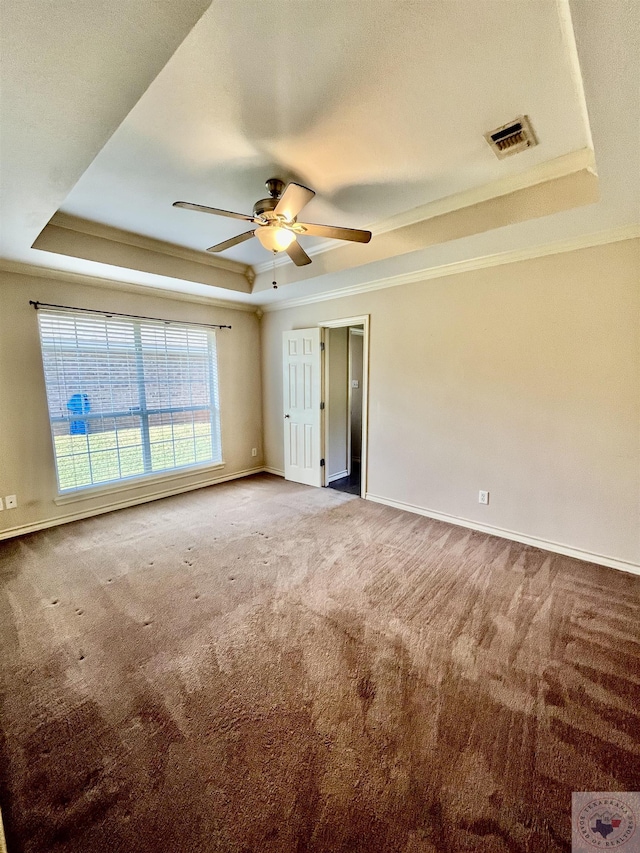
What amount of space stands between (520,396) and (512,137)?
1830mm

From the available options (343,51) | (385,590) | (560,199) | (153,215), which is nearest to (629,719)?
(385,590)

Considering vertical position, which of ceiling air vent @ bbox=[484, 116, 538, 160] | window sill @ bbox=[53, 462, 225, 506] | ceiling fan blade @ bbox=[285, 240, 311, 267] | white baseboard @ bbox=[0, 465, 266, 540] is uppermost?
ceiling air vent @ bbox=[484, 116, 538, 160]

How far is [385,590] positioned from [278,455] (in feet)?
10.1

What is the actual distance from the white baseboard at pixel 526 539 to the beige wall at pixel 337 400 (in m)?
1.19

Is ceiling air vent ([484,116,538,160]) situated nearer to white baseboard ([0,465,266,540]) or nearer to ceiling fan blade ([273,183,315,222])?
ceiling fan blade ([273,183,315,222])

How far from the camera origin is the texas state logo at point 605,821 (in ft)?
3.55

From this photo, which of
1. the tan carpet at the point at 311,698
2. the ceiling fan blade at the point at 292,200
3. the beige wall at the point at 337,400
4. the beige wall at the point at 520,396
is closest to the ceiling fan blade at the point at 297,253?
the ceiling fan blade at the point at 292,200

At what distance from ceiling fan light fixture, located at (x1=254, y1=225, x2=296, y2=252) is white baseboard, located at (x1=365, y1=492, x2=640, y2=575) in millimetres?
2795

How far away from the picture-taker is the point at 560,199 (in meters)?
2.12

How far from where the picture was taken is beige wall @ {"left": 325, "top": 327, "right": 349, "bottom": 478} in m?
4.64

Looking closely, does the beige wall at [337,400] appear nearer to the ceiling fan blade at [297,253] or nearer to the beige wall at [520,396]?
the beige wall at [520,396]

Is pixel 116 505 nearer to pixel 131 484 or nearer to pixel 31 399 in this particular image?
pixel 131 484

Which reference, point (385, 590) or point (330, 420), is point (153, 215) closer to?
point (330, 420)

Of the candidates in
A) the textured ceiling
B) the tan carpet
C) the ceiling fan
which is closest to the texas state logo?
the tan carpet
